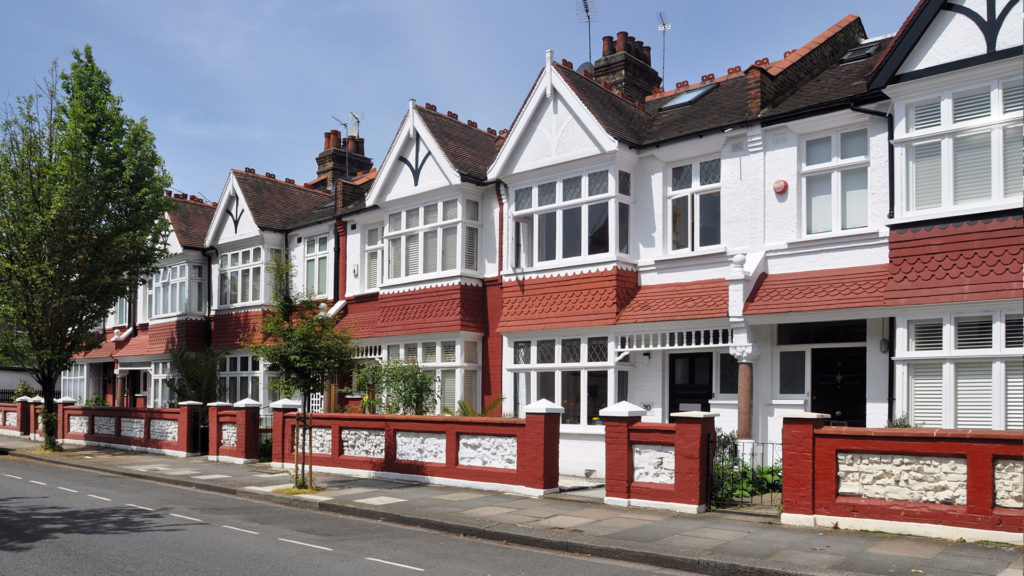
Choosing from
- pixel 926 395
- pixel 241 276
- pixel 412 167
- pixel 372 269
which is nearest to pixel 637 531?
pixel 926 395

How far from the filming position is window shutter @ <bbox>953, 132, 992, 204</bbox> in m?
12.7

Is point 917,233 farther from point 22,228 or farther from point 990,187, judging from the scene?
point 22,228

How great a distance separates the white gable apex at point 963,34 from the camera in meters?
12.4

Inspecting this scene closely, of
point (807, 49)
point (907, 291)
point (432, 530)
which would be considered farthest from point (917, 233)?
point (432, 530)

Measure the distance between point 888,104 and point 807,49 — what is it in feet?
11.6

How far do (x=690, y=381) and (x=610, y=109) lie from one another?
20.1ft

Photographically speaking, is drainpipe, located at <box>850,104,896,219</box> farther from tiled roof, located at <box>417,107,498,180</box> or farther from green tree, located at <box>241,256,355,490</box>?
green tree, located at <box>241,256,355,490</box>

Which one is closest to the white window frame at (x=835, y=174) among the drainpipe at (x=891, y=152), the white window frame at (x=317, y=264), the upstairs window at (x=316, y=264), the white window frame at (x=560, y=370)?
the drainpipe at (x=891, y=152)

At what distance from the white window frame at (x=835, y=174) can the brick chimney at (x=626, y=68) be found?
258 inches

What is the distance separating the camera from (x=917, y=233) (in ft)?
43.3

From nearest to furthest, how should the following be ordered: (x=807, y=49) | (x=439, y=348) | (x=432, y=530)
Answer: (x=432, y=530), (x=807, y=49), (x=439, y=348)

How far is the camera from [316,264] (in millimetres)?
25234

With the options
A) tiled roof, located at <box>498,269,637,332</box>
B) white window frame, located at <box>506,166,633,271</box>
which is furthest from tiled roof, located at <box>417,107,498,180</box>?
tiled roof, located at <box>498,269,637,332</box>

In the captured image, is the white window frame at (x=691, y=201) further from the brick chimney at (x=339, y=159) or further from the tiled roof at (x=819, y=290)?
the brick chimney at (x=339, y=159)
